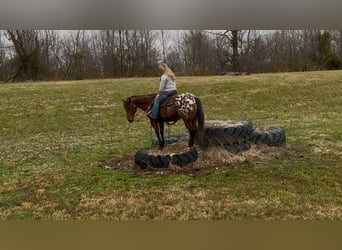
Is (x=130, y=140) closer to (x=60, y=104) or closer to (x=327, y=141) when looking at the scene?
(x=327, y=141)

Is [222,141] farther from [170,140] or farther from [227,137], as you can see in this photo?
[170,140]

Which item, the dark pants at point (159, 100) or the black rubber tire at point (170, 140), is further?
the black rubber tire at point (170, 140)

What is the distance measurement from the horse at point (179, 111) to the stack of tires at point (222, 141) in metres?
0.27

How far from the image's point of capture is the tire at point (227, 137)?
6023 mm

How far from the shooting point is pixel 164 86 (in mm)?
5570

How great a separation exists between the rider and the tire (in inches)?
40.5

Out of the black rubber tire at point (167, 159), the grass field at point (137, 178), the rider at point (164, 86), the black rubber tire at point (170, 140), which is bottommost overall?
the grass field at point (137, 178)


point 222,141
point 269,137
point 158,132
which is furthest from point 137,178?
point 269,137

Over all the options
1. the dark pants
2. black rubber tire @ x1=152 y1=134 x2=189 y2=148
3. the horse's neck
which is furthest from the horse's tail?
black rubber tire @ x1=152 y1=134 x2=189 y2=148

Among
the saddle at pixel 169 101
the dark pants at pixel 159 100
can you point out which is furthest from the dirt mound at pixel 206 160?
the saddle at pixel 169 101

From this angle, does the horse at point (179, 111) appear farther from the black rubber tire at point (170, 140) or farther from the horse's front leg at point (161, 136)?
the black rubber tire at point (170, 140)

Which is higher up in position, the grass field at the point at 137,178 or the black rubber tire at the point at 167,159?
the black rubber tire at the point at 167,159

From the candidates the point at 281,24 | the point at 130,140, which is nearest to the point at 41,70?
the point at 130,140

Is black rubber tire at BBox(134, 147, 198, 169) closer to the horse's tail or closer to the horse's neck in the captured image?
the horse's tail
